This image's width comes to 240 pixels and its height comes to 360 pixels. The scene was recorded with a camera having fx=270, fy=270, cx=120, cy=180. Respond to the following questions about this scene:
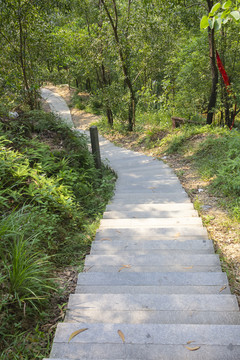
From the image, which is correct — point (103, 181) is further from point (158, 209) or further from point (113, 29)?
point (113, 29)

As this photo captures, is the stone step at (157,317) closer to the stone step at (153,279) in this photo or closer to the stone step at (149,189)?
the stone step at (153,279)

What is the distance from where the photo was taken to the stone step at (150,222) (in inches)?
139

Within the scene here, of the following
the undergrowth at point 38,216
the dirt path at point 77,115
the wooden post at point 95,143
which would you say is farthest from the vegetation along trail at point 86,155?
the dirt path at point 77,115

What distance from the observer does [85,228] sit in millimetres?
3771

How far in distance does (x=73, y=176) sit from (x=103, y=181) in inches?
31.8

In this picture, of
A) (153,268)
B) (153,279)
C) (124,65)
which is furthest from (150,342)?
(124,65)

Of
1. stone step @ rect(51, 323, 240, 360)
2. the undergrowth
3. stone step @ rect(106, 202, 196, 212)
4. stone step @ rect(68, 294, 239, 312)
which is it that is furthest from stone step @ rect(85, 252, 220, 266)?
stone step @ rect(106, 202, 196, 212)

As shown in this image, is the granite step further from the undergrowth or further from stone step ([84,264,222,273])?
the undergrowth

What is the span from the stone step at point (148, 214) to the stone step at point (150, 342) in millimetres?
2316

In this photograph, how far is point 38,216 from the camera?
3.32 m

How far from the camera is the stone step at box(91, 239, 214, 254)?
287 cm

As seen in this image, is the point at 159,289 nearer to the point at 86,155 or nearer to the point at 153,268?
the point at 153,268

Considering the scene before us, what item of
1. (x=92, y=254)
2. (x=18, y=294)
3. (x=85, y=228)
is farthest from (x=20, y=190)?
(x=18, y=294)

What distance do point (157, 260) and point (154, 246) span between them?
0.33 m
